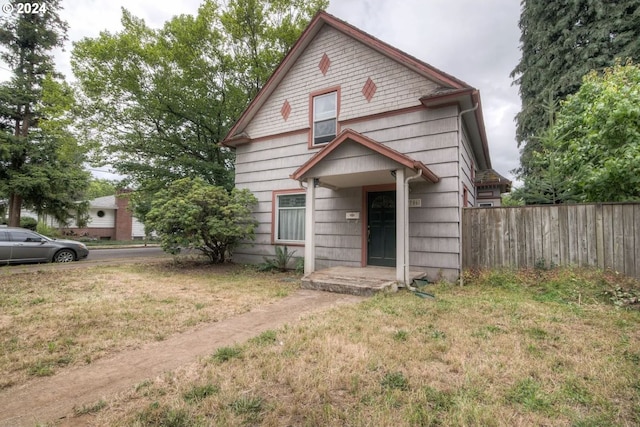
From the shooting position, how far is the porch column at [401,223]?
621 cm

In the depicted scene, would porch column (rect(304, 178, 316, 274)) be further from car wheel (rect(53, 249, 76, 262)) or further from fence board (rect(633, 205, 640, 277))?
car wheel (rect(53, 249, 76, 262))

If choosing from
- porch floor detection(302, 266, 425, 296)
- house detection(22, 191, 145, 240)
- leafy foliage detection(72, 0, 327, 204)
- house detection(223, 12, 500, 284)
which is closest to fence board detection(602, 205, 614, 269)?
house detection(223, 12, 500, 284)

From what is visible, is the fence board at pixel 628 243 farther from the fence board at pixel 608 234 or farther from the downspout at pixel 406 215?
the downspout at pixel 406 215

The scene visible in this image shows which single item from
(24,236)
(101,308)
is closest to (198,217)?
(101,308)

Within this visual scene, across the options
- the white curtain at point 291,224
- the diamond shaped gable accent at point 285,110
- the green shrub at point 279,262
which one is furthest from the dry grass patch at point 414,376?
the diamond shaped gable accent at point 285,110

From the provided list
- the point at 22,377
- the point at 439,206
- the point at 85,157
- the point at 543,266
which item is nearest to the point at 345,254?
the point at 439,206

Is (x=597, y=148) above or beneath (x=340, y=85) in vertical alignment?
beneath

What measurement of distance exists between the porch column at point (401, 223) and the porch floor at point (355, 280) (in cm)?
29

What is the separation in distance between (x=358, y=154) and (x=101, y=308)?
5520 millimetres

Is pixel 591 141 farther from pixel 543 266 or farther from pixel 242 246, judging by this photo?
pixel 242 246

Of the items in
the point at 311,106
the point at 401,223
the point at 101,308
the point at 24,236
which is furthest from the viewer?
the point at 24,236

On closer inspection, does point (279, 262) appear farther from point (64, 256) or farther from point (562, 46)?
point (562, 46)

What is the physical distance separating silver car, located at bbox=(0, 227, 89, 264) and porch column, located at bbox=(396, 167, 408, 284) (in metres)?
12.0

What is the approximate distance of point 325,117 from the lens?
8977mm
